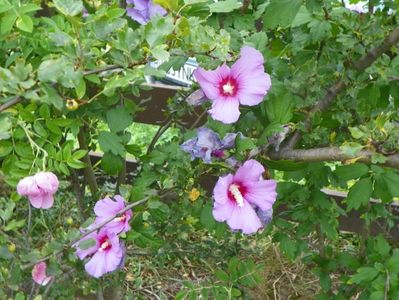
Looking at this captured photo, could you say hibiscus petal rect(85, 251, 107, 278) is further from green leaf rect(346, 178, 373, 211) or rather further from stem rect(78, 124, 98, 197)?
green leaf rect(346, 178, 373, 211)

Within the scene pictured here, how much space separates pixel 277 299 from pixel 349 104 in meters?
1.17

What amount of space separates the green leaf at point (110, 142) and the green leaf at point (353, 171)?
0.51 m

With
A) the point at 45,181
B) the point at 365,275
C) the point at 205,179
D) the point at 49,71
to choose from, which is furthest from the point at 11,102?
the point at 205,179

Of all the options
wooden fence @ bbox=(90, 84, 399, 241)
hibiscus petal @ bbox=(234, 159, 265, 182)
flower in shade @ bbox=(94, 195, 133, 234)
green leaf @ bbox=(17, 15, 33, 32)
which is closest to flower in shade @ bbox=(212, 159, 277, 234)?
hibiscus petal @ bbox=(234, 159, 265, 182)

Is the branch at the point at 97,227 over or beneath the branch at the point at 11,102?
beneath

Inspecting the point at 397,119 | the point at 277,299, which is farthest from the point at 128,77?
the point at 277,299

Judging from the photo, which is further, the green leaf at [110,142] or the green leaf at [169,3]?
the green leaf at [110,142]

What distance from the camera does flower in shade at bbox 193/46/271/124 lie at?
44.9 inches

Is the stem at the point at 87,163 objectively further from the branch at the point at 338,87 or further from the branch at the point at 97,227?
the branch at the point at 338,87

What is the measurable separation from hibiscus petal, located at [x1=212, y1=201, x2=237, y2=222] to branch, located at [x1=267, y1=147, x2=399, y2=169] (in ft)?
0.45

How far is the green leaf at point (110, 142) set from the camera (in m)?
1.36

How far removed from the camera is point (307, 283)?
2.54 metres

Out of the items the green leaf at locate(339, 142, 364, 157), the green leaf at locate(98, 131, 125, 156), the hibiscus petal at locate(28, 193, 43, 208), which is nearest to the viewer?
the green leaf at locate(339, 142, 364, 157)

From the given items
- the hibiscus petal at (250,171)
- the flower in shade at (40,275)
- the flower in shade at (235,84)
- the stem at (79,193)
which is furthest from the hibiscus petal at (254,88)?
the stem at (79,193)
